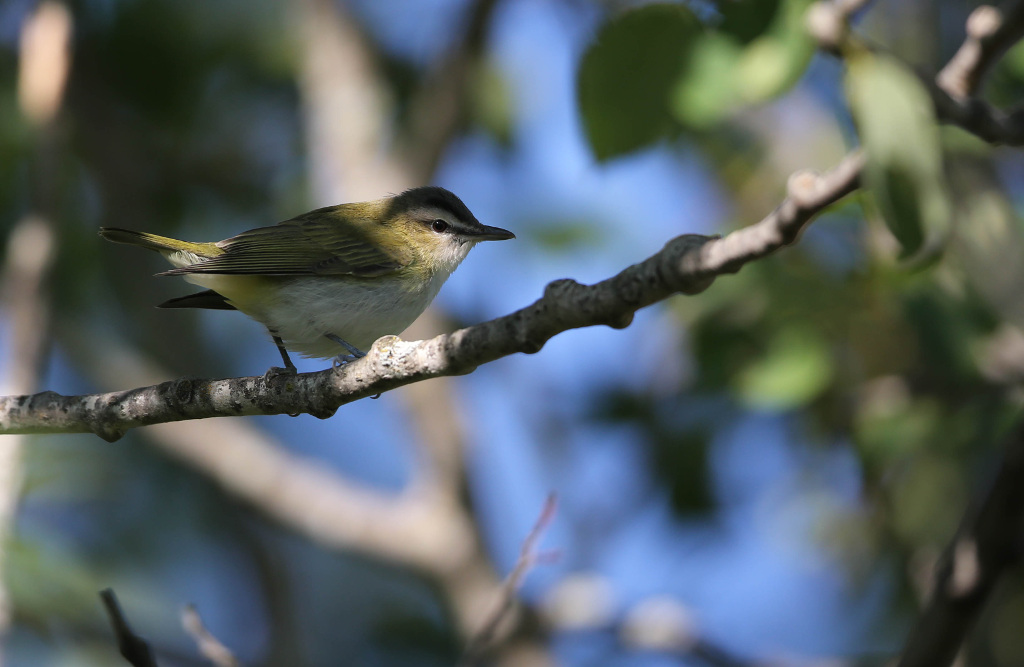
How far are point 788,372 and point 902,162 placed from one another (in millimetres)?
2213

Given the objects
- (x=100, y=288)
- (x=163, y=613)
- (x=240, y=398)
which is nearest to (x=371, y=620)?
(x=163, y=613)

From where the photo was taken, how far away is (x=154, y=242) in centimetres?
390

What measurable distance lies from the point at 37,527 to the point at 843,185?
508cm

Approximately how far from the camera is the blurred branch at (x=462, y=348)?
1.63m

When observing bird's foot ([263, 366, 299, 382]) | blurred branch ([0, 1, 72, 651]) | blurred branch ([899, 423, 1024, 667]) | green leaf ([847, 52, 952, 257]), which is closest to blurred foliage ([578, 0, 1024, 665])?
green leaf ([847, 52, 952, 257])

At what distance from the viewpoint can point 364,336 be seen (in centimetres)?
412

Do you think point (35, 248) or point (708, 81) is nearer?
point (708, 81)

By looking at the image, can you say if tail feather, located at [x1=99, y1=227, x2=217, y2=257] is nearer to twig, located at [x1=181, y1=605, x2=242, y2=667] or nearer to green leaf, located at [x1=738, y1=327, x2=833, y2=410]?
twig, located at [x1=181, y1=605, x2=242, y2=667]

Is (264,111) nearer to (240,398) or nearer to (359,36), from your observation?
(359,36)

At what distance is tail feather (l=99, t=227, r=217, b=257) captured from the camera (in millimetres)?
→ 3721

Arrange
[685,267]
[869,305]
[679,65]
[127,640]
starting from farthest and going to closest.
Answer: [869,305]
[679,65]
[127,640]
[685,267]

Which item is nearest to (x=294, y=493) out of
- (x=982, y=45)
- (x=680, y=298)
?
(x=680, y=298)

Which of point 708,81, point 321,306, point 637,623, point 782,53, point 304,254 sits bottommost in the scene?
point 637,623

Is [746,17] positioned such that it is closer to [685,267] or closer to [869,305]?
[685,267]
